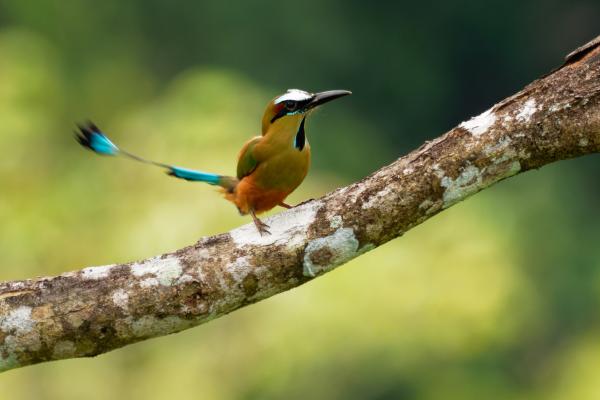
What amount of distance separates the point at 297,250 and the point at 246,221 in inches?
177

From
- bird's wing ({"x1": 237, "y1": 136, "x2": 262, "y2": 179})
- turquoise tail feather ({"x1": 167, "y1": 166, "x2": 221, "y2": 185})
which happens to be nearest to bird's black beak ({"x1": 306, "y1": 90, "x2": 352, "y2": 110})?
bird's wing ({"x1": 237, "y1": 136, "x2": 262, "y2": 179})

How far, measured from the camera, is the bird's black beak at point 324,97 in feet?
13.3

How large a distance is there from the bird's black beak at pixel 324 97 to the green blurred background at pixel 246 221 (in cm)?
402

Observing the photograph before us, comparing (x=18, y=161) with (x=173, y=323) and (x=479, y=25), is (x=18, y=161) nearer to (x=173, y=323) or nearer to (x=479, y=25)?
(x=173, y=323)

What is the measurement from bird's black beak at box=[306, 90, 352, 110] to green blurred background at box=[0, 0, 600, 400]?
158 inches

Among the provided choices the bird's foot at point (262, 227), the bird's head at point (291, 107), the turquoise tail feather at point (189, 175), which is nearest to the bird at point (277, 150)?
the bird's head at point (291, 107)

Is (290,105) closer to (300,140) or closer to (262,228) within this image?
(300,140)

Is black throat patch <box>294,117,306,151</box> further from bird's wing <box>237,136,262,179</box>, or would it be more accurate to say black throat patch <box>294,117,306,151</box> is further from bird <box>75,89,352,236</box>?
bird's wing <box>237,136,262,179</box>

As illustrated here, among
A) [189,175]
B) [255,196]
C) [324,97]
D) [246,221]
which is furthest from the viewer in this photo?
[246,221]

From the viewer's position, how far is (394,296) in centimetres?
999

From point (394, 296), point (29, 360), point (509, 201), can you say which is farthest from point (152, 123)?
point (29, 360)

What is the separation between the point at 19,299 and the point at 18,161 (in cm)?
804

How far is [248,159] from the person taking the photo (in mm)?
4328

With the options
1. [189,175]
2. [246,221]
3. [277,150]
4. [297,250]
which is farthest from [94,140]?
[246,221]
